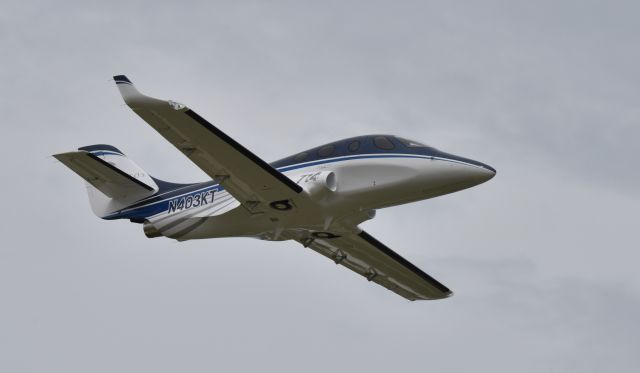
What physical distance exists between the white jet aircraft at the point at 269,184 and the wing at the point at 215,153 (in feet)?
0.12

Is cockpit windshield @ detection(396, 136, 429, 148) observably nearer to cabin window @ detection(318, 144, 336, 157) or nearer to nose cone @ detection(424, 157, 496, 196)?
nose cone @ detection(424, 157, 496, 196)

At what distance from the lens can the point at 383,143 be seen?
44.8 meters

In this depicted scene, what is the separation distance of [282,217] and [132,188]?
8.30m

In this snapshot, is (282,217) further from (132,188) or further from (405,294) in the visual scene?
(405,294)

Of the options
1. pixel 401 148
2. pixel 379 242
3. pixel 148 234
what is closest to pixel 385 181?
pixel 401 148

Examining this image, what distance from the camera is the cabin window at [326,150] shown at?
4513cm

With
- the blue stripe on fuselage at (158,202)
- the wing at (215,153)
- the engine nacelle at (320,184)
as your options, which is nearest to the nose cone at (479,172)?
the engine nacelle at (320,184)

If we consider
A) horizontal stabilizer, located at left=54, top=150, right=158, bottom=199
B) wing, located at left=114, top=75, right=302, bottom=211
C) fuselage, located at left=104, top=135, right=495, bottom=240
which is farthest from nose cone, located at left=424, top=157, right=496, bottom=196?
horizontal stabilizer, located at left=54, top=150, right=158, bottom=199

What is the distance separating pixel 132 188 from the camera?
1964 inches

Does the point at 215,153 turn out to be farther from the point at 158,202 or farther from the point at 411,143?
the point at 411,143

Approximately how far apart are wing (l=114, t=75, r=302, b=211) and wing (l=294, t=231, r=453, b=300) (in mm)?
5654

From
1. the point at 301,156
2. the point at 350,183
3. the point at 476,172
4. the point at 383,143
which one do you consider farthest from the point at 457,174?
the point at 301,156

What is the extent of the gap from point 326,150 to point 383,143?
235cm

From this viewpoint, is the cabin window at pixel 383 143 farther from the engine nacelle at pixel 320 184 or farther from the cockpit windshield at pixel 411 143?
the engine nacelle at pixel 320 184
